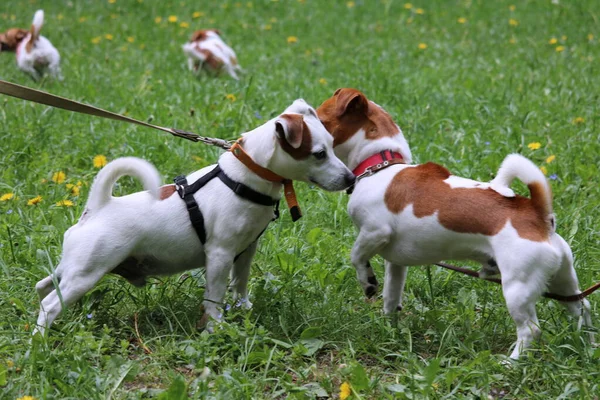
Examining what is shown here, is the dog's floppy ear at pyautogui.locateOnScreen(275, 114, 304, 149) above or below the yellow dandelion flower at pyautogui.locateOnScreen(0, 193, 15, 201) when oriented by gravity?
above

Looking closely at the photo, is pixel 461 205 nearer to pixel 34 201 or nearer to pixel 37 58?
pixel 34 201

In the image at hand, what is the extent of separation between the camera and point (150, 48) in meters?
9.09

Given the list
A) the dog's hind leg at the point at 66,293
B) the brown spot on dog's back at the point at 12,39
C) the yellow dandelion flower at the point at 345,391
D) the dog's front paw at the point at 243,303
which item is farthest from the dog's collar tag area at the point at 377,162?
the brown spot on dog's back at the point at 12,39

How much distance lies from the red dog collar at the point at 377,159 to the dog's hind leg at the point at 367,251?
296mm

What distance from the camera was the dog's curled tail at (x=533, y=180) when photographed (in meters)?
3.10

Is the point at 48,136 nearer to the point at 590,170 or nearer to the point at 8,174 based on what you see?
the point at 8,174

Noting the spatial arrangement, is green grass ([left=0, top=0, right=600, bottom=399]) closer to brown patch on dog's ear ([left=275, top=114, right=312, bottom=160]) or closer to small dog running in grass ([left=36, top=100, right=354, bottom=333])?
small dog running in grass ([left=36, top=100, right=354, bottom=333])

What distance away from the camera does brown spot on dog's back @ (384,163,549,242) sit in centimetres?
311

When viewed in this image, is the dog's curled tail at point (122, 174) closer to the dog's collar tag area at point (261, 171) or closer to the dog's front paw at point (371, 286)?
the dog's collar tag area at point (261, 171)

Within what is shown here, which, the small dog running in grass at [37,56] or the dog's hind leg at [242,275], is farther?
the small dog running in grass at [37,56]

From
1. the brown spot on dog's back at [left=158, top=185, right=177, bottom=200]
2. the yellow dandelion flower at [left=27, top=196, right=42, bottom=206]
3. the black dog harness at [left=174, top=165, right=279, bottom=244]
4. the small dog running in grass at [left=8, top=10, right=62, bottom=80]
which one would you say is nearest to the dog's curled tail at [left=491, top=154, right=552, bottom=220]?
the black dog harness at [left=174, top=165, right=279, bottom=244]

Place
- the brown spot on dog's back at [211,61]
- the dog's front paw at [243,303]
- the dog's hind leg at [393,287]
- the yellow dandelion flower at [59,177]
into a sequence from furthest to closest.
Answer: the brown spot on dog's back at [211,61] < the yellow dandelion flower at [59,177] < the dog's hind leg at [393,287] < the dog's front paw at [243,303]

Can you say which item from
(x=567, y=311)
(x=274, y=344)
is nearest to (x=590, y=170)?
(x=567, y=311)

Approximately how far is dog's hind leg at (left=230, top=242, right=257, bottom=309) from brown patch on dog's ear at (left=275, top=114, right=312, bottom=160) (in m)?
0.53
